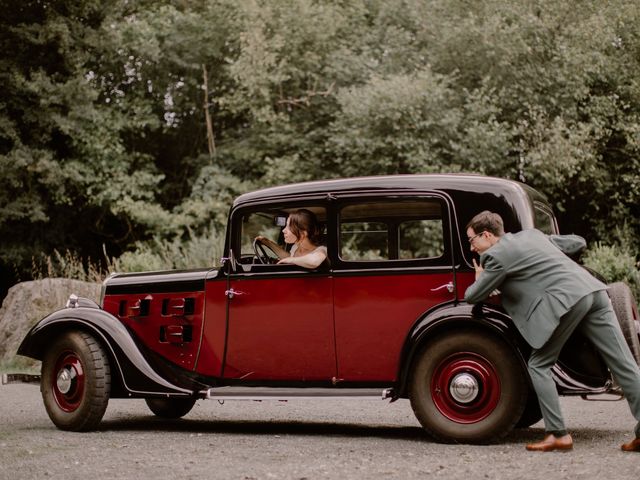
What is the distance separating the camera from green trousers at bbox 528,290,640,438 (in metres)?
6.07

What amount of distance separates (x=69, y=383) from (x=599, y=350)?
4446mm

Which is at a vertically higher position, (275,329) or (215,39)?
(215,39)

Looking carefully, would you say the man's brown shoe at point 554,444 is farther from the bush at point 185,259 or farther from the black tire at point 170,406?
the bush at point 185,259

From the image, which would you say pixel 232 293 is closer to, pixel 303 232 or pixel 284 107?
pixel 303 232

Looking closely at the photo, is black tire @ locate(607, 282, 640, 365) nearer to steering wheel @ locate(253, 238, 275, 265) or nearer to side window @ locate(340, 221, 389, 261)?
side window @ locate(340, 221, 389, 261)

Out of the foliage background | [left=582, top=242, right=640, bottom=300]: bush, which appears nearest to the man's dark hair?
[left=582, top=242, right=640, bottom=300]: bush

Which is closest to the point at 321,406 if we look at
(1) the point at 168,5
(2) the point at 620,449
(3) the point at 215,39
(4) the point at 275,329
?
(4) the point at 275,329

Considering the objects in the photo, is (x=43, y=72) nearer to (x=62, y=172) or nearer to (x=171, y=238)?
(x=62, y=172)

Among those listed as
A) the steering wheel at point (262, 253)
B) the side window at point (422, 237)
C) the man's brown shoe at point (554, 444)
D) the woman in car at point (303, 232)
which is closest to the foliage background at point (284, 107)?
the side window at point (422, 237)

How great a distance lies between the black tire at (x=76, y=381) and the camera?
7.56 meters

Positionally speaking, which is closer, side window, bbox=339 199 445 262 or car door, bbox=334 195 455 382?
car door, bbox=334 195 455 382

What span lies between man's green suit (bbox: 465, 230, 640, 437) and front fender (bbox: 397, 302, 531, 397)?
14 centimetres

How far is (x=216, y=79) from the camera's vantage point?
88.6 ft

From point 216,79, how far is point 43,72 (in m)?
5.76
